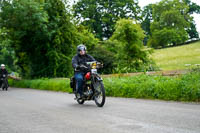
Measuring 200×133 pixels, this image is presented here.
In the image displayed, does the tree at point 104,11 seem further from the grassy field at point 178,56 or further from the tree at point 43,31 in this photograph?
the tree at point 43,31

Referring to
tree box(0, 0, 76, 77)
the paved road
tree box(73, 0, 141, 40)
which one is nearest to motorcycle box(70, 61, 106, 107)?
the paved road

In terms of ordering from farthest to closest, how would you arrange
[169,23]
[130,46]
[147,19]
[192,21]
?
[147,19] → [192,21] → [169,23] → [130,46]

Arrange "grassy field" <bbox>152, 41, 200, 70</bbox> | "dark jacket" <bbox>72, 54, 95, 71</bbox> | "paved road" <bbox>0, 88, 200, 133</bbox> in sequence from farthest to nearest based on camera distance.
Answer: "grassy field" <bbox>152, 41, 200, 70</bbox> → "dark jacket" <bbox>72, 54, 95, 71</bbox> → "paved road" <bbox>0, 88, 200, 133</bbox>

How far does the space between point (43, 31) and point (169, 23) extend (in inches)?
2184

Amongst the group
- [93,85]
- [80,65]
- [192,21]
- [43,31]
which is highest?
[192,21]

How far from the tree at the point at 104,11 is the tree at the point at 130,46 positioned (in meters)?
34.5

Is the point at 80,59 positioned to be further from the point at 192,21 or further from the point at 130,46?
the point at 192,21

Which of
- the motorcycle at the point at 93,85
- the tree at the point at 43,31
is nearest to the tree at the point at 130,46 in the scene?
the tree at the point at 43,31

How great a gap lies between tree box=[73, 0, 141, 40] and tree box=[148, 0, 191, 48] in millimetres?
9299

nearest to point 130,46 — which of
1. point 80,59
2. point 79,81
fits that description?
point 80,59

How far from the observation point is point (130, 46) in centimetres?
2812

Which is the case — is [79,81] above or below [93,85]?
above

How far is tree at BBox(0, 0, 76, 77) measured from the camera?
23.5 metres

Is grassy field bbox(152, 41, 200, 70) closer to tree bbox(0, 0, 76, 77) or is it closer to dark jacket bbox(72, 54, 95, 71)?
tree bbox(0, 0, 76, 77)
